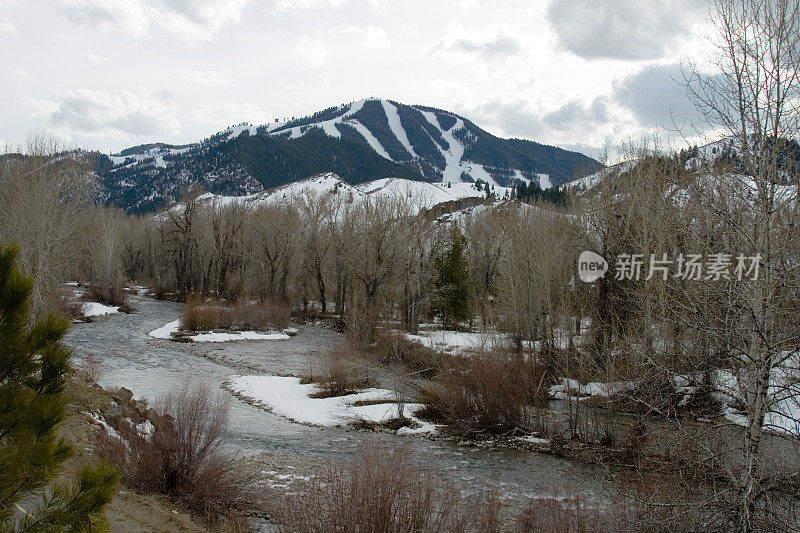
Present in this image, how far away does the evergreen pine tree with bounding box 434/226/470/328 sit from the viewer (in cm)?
4253

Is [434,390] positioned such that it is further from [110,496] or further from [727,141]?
[110,496]

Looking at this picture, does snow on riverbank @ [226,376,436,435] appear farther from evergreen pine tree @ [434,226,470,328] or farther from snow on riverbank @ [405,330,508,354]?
evergreen pine tree @ [434,226,470,328]

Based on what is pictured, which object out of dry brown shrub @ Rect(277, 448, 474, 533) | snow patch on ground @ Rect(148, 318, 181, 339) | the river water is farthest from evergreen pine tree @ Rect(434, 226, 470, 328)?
dry brown shrub @ Rect(277, 448, 474, 533)

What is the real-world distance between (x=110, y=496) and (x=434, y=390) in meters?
16.3

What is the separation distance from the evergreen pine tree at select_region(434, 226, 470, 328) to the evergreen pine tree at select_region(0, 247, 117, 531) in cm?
3858

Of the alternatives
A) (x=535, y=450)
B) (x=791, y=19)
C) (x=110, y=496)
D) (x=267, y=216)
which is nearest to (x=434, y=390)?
(x=535, y=450)

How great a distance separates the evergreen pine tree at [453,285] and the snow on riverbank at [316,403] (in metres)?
21.2

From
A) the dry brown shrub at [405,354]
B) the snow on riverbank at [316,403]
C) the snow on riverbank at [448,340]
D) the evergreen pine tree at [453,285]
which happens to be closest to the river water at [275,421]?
the snow on riverbank at [316,403]

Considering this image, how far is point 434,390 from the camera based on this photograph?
18.9 m

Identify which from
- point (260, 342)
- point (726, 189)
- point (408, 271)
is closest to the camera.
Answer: point (726, 189)

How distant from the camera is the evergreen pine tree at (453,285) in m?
42.5

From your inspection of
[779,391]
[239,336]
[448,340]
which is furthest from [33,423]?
[239,336]

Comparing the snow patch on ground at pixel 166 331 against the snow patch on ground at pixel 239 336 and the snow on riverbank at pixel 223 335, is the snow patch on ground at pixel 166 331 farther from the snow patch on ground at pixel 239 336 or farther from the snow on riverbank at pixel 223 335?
the snow patch on ground at pixel 239 336

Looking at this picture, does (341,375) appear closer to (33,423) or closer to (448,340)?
(448,340)
